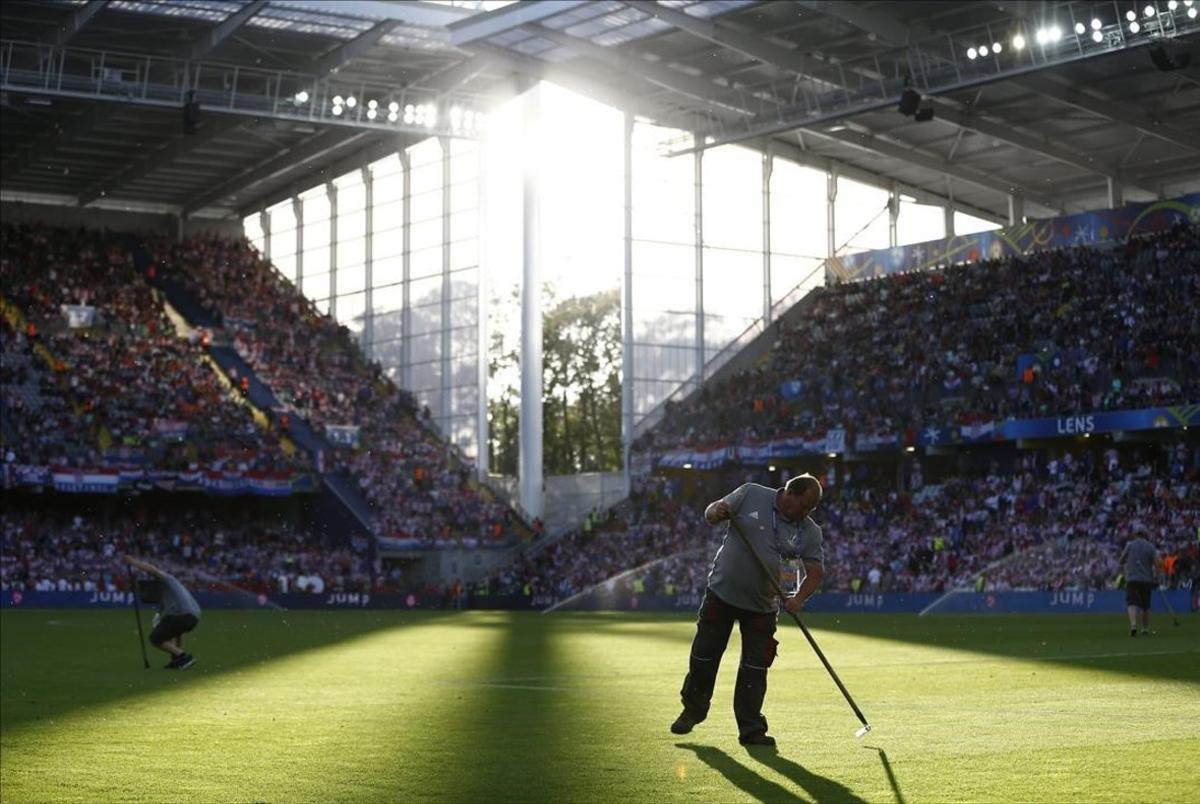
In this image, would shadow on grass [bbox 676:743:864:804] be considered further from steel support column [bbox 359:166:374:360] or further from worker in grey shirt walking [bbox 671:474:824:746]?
steel support column [bbox 359:166:374:360]

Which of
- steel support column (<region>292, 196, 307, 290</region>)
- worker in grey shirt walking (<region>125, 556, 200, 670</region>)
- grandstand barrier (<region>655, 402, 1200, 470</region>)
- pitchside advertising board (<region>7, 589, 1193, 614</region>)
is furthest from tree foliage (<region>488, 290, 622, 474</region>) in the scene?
worker in grey shirt walking (<region>125, 556, 200, 670</region>)

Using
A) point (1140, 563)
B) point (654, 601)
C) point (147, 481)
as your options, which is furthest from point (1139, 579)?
point (147, 481)

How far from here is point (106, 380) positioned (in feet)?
231

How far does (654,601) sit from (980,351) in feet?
48.1

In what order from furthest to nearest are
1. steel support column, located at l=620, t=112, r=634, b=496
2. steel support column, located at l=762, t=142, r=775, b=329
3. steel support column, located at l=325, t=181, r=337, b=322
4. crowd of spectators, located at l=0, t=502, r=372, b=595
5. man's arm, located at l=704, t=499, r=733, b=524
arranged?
steel support column, located at l=325, t=181, r=337, b=322 → steel support column, located at l=762, t=142, r=775, b=329 → steel support column, located at l=620, t=112, r=634, b=496 → crowd of spectators, located at l=0, t=502, r=372, b=595 → man's arm, located at l=704, t=499, r=733, b=524

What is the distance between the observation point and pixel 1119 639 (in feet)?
90.8

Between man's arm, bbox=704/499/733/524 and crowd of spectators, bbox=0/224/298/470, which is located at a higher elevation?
crowd of spectators, bbox=0/224/298/470

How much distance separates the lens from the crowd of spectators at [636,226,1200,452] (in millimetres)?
54469

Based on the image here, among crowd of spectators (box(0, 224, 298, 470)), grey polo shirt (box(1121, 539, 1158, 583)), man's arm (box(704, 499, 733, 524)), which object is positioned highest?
crowd of spectators (box(0, 224, 298, 470))

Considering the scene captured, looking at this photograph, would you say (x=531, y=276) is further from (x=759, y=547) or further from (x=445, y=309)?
(x=759, y=547)

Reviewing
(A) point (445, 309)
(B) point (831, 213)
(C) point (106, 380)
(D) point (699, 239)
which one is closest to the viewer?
(C) point (106, 380)

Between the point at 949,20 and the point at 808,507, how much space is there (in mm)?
45353

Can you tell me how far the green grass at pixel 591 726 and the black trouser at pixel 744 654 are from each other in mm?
390

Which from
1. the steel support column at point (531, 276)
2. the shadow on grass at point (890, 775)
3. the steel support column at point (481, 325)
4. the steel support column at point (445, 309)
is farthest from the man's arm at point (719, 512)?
the steel support column at point (445, 309)
